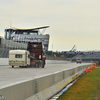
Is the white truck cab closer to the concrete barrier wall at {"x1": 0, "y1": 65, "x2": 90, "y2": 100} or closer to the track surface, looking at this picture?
the track surface

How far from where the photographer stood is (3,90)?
4.91m

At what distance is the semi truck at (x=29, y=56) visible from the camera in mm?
32562

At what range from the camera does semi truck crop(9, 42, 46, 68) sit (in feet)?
107

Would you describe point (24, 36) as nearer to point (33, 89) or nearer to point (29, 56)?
point (29, 56)

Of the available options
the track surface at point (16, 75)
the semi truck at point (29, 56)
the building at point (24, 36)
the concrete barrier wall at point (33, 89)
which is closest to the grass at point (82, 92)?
the concrete barrier wall at point (33, 89)

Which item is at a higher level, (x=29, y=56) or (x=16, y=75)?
(x=29, y=56)

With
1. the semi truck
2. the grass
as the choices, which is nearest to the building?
the semi truck

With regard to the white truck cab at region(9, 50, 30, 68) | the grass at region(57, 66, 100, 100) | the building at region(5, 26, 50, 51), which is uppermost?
the building at region(5, 26, 50, 51)

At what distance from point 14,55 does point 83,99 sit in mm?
24677

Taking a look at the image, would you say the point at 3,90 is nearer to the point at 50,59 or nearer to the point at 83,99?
the point at 83,99

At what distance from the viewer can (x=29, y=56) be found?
1336 inches

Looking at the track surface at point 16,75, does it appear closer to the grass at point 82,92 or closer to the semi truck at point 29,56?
the grass at point 82,92

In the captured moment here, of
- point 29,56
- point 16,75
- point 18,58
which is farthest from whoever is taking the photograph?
point 29,56

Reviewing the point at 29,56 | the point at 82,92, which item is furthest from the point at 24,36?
the point at 82,92
